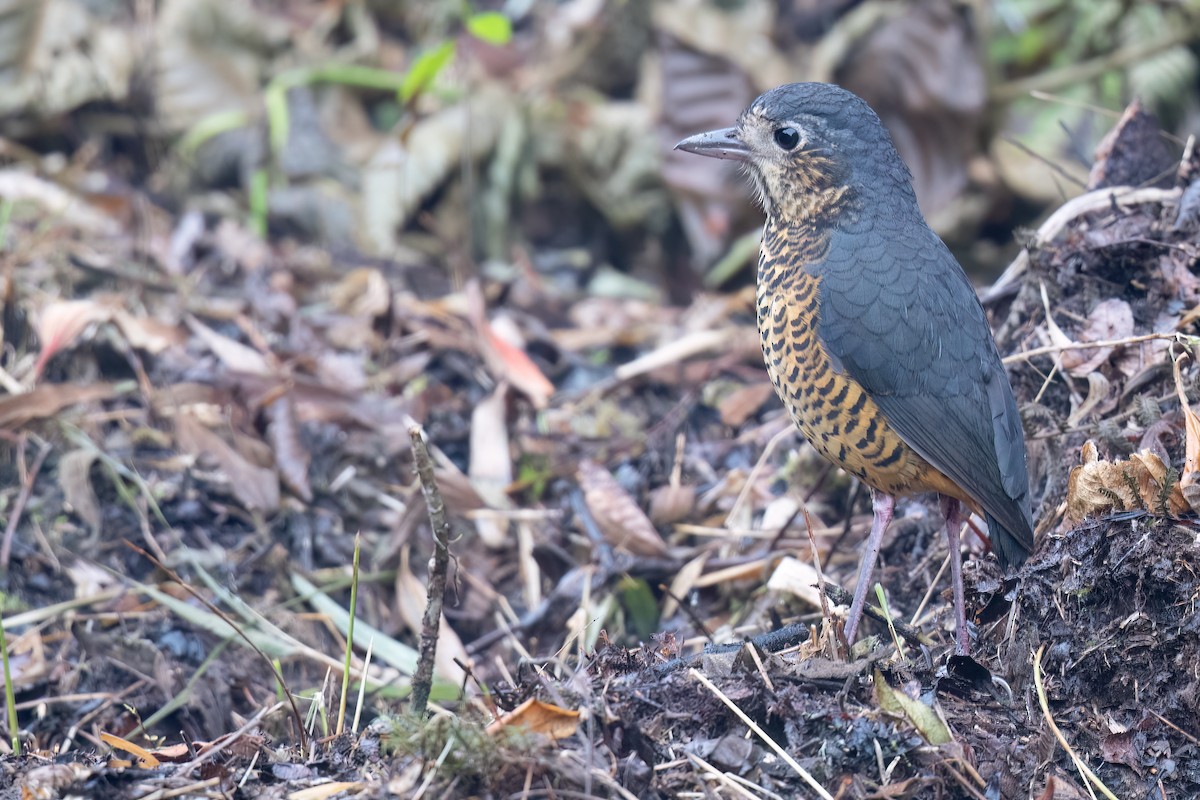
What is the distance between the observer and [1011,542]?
10.1ft

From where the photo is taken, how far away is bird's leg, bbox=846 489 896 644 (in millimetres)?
3104

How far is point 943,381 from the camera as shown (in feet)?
10.7

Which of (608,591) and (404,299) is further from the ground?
(404,299)

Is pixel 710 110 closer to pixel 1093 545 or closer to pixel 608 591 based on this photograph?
pixel 608 591

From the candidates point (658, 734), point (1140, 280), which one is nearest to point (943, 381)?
point (1140, 280)

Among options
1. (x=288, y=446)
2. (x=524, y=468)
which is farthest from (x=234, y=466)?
(x=524, y=468)

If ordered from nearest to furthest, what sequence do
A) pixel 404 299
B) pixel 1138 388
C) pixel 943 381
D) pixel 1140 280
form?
pixel 943 381 < pixel 1138 388 < pixel 1140 280 < pixel 404 299

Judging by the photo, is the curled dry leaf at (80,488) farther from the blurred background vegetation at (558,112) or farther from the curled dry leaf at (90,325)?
the blurred background vegetation at (558,112)

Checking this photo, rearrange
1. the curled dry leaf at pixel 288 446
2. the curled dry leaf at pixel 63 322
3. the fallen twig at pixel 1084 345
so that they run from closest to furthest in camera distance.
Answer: the fallen twig at pixel 1084 345 → the curled dry leaf at pixel 288 446 → the curled dry leaf at pixel 63 322

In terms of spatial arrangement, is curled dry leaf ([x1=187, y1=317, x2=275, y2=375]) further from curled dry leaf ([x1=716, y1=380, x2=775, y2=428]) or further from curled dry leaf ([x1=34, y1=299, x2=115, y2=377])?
curled dry leaf ([x1=716, y1=380, x2=775, y2=428])

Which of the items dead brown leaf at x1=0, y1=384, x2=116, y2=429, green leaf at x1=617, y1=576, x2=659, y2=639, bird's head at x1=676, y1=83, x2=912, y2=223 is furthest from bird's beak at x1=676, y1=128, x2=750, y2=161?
dead brown leaf at x1=0, y1=384, x2=116, y2=429

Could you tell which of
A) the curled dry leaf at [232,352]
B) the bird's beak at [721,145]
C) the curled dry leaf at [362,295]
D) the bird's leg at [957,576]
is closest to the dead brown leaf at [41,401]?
the curled dry leaf at [232,352]

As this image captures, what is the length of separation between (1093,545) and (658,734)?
49.3 inches

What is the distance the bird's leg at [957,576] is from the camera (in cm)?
305
